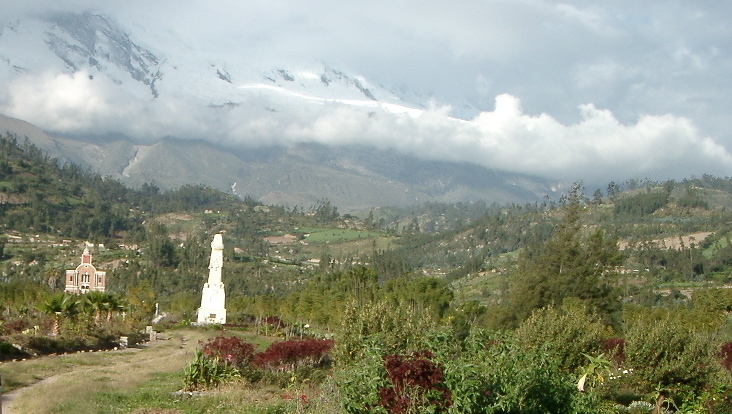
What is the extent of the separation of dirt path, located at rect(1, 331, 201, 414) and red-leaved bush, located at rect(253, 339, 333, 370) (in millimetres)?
3609

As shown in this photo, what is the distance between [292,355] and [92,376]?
628 cm

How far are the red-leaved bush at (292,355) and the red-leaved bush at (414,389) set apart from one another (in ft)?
42.1

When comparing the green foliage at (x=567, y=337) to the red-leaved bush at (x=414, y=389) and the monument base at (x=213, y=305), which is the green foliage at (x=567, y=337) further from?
the monument base at (x=213, y=305)

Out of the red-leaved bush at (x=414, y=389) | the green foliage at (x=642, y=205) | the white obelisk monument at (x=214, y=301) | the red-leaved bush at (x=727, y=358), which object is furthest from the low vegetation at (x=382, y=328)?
the green foliage at (x=642, y=205)

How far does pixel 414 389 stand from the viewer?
10.6m

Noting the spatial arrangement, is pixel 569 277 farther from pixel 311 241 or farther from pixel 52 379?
pixel 311 241

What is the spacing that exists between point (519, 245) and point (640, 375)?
15261cm

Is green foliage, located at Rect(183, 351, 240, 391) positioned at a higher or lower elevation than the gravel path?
higher

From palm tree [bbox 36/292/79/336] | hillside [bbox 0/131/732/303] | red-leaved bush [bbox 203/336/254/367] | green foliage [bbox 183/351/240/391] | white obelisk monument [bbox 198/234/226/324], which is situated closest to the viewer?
green foliage [bbox 183/351/240/391]

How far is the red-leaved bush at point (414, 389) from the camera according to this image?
10.5 metres

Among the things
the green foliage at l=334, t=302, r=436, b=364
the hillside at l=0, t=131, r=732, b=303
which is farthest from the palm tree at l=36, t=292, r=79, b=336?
the hillside at l=0, t=131, r=732, b=303

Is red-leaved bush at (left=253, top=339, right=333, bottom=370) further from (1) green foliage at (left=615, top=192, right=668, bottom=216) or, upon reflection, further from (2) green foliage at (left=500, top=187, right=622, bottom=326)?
(1) green foliage at (left=615, top=192, right=668, bottom=216)

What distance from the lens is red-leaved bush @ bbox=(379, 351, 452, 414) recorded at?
10.5 m

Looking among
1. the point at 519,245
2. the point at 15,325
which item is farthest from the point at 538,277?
the point at 519,245
